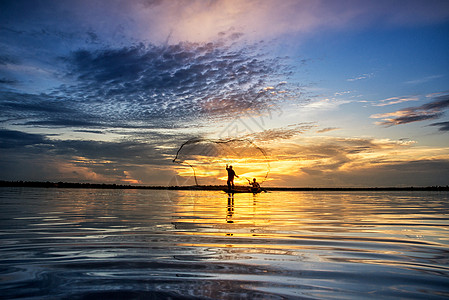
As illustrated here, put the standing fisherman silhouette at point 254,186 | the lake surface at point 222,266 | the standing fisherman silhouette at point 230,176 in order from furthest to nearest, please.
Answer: the standing fisherman silhouette at point 254,186, the standing fisherman silhouette at point 230,176, the lake surface at point 222,266

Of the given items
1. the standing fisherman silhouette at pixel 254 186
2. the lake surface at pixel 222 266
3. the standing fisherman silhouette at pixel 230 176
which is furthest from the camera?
the standing fisherman silhouette at pixel 254 186

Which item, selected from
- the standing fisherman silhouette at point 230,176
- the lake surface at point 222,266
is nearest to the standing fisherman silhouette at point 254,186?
the standing fisherman silhouette at point 230,176

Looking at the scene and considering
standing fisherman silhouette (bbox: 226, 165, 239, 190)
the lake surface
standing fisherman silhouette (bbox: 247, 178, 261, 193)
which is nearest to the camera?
the lake surface

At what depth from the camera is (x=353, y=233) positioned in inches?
283

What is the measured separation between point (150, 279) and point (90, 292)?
630mm

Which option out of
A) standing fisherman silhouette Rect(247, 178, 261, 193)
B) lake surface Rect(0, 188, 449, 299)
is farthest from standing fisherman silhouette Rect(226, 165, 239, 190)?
lake surface Rect(0, 188, 449, 299)

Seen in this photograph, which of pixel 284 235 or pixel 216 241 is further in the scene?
pixel 284 235

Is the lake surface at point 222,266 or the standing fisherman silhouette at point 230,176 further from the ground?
the standing fisherman silhouette at point 230,176

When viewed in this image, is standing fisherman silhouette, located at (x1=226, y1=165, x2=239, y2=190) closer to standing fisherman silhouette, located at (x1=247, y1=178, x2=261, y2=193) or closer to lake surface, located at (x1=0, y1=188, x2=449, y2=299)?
standing fisherman silhouette, located at (x1=247, y1=178, x2=261, y2=193)

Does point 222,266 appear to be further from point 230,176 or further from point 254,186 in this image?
point 254,186

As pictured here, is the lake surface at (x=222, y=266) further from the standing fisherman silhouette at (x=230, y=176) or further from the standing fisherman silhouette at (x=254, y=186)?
the standing fisherman silhouette at (x=254, y=186)

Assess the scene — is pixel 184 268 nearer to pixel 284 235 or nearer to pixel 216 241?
pixel 216 241

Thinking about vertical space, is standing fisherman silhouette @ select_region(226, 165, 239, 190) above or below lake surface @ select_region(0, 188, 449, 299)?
above

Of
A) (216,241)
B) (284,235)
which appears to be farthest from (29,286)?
(284,235)
